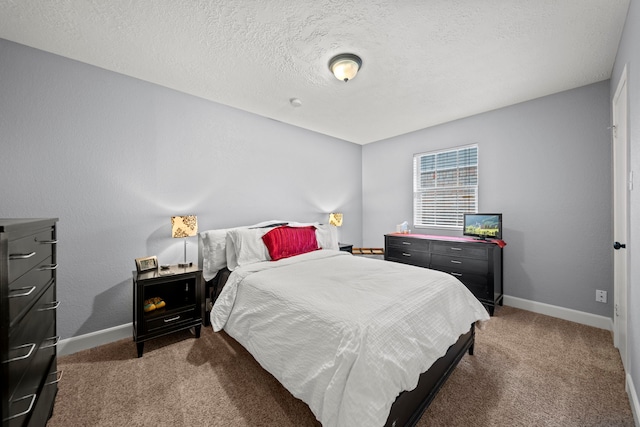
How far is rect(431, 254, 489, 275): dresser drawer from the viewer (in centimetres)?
310

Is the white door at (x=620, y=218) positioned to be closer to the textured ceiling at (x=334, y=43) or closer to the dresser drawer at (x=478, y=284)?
the textured ceiling at (x=334, y=43)

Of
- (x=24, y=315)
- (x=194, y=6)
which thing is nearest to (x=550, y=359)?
(x=24, y=315)

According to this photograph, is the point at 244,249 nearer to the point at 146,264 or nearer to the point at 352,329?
the point at 146,264

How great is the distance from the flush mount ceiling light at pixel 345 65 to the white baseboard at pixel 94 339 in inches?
125

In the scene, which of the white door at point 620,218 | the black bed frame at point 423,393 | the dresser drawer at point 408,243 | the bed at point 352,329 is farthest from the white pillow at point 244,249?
the white door at point 620,218

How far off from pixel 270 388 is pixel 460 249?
2.74 metres

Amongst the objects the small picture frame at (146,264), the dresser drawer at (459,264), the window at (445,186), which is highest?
the window at (445,186)

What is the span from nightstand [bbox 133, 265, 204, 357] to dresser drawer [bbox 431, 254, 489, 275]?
9.74ft

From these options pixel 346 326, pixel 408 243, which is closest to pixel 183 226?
pixel 346 326

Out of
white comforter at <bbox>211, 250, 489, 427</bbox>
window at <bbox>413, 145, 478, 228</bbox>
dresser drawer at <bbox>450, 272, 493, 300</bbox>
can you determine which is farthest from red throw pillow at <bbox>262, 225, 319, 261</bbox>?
window at <bbox>413, 145, 478, 228</bbox>

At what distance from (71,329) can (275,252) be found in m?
1.90

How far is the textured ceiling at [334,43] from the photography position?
67.7 inches

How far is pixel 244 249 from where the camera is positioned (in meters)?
2.71

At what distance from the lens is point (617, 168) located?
2.27 meters
